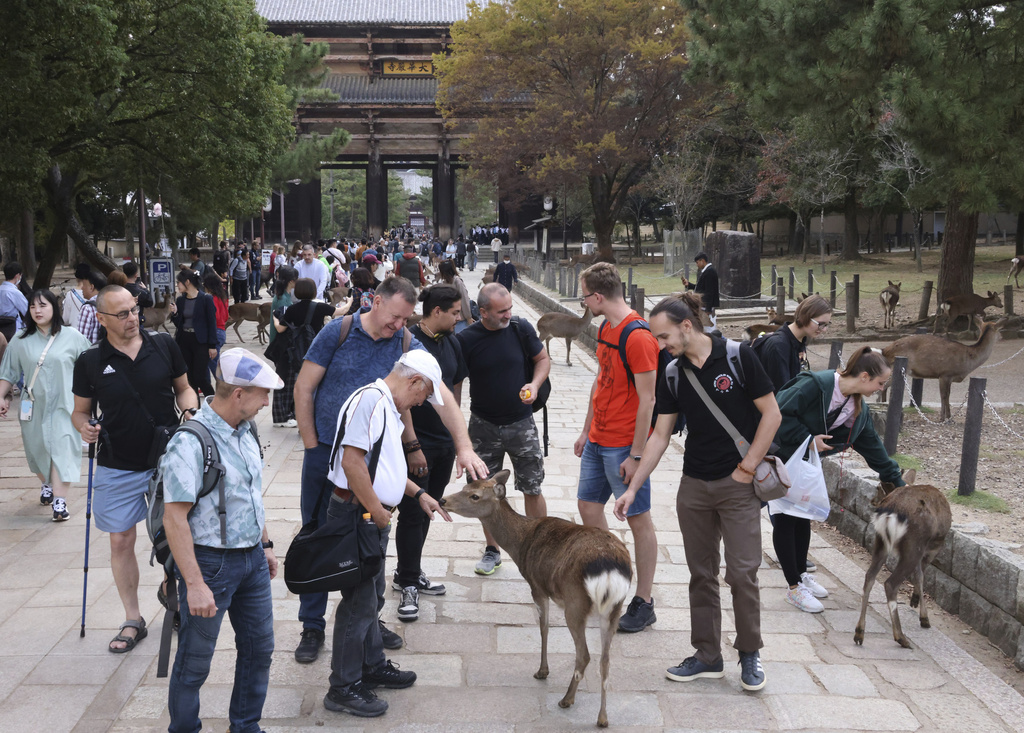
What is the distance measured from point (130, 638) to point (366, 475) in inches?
74.9

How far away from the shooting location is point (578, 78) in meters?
33.9

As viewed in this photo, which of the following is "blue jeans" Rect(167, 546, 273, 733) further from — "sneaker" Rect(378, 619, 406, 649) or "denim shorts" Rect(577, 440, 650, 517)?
"denim shorts" Rect(577, 440, 650, 517)

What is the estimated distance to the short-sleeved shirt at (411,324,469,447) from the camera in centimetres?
518

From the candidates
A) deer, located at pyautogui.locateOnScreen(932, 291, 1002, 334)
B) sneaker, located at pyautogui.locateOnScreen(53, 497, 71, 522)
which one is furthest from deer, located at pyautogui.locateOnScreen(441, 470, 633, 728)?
deer, located at pyautogui.locateOnScreen(932, 291, 1002, 334)

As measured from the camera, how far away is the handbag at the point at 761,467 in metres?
4.16

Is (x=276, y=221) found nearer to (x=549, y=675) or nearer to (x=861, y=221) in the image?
(x=861, y=221)

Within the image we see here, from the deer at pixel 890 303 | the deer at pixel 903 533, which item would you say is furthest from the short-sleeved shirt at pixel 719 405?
the deer at pixel 890 303

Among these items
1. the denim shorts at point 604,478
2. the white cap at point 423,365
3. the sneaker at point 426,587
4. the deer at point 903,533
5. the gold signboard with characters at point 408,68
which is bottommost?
the sneaker at point 426,587

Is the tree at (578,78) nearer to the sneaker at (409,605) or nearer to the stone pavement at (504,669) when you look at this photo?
the stone pavement at (504,669)

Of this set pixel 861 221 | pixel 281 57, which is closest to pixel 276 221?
pixel 861 221

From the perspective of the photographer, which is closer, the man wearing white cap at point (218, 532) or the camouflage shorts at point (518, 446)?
the man wearing white cap at point (218, 532)

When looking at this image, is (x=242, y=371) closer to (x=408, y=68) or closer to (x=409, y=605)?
(x=409, y=605)

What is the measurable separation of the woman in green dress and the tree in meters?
27.5

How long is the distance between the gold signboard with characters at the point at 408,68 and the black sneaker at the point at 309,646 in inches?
1900
